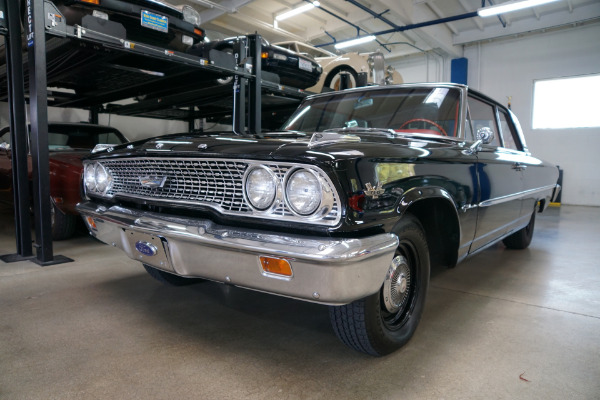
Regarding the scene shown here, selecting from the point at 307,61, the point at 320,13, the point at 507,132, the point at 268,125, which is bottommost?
the point at 507,132

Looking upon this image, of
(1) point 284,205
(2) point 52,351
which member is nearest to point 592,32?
(1) point 284,205

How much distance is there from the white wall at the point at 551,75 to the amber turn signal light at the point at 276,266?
447 inches

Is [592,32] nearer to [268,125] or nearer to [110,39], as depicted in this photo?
[268,125]

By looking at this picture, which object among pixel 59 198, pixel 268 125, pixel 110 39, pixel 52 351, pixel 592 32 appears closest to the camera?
pixel 52 351

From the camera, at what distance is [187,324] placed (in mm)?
2191

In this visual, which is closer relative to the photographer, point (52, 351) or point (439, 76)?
point (52, 351)

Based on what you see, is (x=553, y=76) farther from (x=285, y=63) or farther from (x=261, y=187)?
(x=261, y=187)

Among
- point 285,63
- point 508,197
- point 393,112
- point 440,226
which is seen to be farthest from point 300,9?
point 440,226

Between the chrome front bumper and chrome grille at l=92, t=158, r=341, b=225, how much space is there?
0.08 m

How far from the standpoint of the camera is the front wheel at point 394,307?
1670 millimetres


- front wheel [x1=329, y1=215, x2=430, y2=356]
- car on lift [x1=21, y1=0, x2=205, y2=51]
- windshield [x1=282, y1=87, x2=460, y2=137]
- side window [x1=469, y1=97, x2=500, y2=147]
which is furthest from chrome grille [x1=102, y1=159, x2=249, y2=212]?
car on lift [x1=21, y1=0, x2=205, y2=51]

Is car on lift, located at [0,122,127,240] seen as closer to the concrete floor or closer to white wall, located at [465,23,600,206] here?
the concrete floor

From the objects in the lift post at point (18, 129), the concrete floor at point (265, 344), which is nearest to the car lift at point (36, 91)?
the lift post at point (18, 129)

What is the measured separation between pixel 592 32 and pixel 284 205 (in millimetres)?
11838
